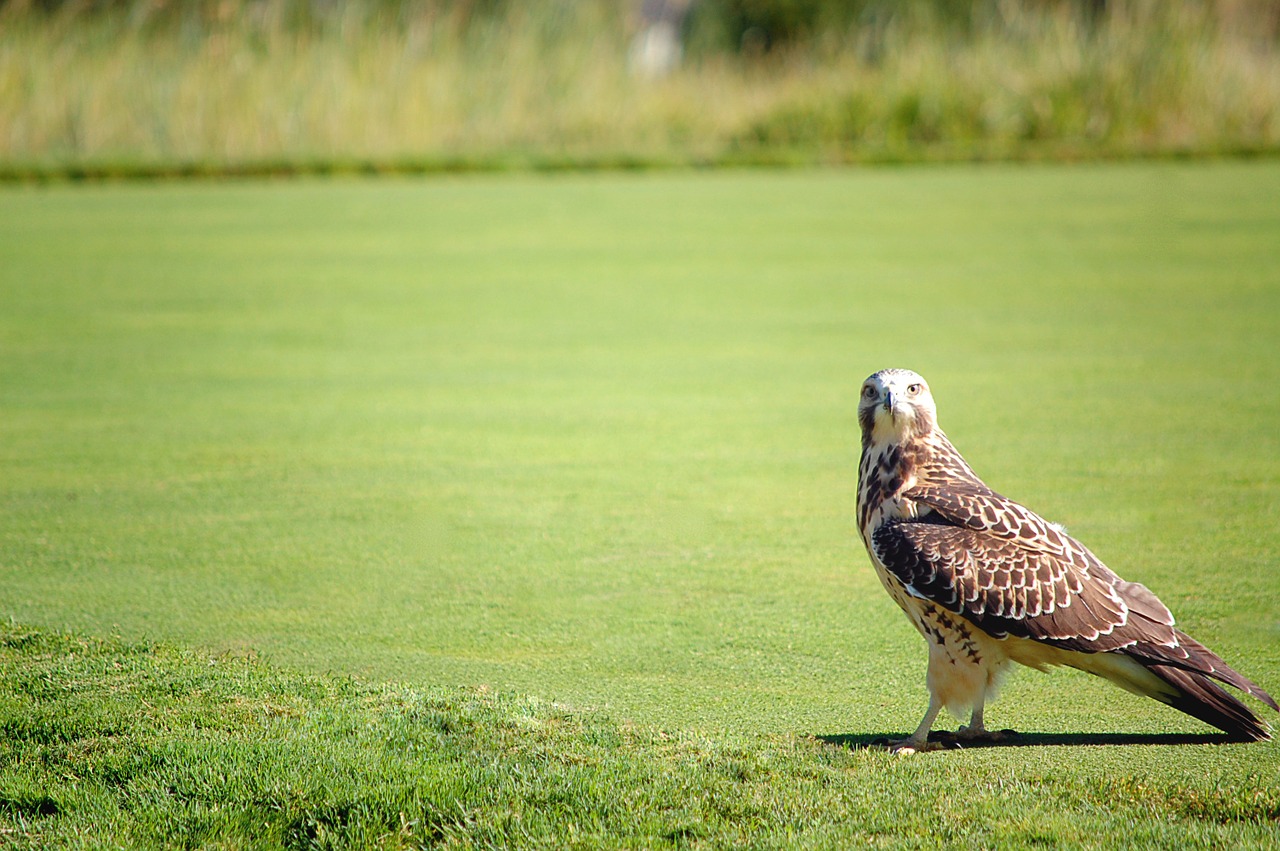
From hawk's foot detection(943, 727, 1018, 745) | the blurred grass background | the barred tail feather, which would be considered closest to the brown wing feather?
the barred tail feather

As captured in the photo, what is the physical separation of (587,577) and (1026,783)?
61.7 inches

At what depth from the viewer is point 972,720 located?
3049mm

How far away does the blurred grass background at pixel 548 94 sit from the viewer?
42.4 feet

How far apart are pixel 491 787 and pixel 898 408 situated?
4.15ft

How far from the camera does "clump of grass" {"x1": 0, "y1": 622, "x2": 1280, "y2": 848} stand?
8.53 ft

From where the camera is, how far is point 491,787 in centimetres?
277

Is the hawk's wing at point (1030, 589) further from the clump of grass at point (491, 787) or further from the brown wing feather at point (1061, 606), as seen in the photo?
the clump of grass at point (491, 787)

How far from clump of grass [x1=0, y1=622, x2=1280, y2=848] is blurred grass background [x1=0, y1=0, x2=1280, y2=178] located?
9.97 m

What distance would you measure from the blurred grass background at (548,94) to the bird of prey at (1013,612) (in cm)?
1007

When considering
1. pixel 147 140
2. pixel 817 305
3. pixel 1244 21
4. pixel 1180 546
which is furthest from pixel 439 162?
pixel 1244 21

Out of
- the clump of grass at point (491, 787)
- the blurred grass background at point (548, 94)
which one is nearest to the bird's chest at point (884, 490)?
the clump of grass at point (491, 787)

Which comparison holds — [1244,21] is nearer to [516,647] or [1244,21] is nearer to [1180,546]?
[1180,546]

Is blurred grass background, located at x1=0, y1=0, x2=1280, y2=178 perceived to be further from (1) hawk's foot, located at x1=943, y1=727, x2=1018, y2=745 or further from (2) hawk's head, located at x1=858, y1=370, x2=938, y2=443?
(1) hawk's foot, located at x1=943, y1=727, x2=1018, y2=745

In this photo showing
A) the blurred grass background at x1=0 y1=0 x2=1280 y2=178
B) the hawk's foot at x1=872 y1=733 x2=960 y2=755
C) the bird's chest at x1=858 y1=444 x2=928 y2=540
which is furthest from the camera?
the blurred grass background at x1=0 y1=0 x2=1280 y2=178
